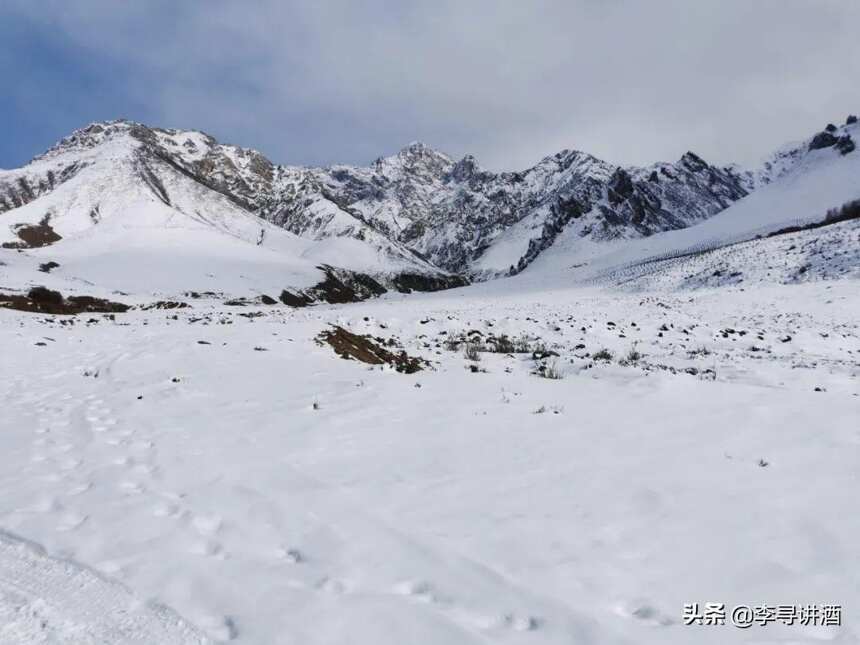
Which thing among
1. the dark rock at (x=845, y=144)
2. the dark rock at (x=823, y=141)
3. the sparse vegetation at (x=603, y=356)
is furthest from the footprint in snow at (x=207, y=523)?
the dark rock at (x=823, y=141)

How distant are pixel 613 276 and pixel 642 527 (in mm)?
63594

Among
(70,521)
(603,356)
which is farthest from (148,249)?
(70,521)

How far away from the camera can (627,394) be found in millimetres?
10977

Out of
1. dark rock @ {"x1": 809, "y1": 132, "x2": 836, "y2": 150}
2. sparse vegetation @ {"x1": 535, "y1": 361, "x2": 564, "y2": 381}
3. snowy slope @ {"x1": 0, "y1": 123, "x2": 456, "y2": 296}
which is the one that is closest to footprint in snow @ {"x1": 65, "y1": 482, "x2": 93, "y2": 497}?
sparse vegetation @ {"x1": 535, "y1": 361, "x2": 564, "y2": 381}

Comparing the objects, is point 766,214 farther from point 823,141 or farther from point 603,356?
point 603,356

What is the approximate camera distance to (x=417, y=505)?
5.89 meters

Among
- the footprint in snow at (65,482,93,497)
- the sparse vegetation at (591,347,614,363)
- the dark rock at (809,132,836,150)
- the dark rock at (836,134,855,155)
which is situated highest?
the dark rock at (809,132,836,150)

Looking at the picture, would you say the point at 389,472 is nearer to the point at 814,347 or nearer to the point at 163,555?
the point at 163,555

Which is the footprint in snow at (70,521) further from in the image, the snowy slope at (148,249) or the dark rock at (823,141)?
the dark rock at (823,141)

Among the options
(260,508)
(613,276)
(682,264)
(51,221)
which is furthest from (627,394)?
(51,221)

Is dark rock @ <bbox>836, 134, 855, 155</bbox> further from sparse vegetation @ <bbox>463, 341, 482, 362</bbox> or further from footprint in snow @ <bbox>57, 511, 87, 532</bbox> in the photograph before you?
footprint in snow @ <bbox>57, 511, 87, 532</bbox>

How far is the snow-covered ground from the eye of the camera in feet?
13.1

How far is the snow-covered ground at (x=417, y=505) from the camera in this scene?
3.98 m

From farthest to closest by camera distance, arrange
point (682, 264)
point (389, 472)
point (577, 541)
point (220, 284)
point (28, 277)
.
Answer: point (220, 284), point (682, 264), point (28, 277), point (389, 472), point (577, 541)
